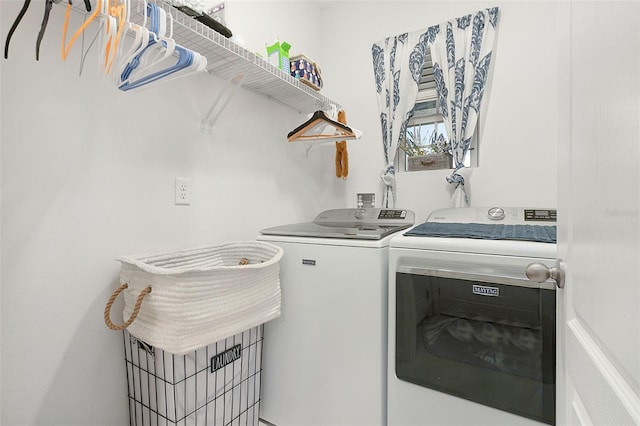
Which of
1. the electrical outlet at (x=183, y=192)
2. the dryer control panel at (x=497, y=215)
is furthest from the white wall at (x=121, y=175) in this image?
the dryer control panel at (x=497, y=215)

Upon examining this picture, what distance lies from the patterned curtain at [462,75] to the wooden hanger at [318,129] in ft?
2.34

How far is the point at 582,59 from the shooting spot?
1.93 feet

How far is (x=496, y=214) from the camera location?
64.2 inches

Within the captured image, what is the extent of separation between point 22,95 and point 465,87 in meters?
2.17

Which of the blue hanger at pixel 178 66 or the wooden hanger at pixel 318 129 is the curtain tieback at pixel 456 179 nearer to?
the wooden hanger at pixel 318 129

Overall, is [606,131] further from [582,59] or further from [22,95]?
[22,95]

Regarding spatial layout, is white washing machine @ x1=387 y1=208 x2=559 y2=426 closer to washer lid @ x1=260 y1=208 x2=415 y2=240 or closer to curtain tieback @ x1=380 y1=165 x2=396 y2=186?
washer lid @ x1=260 y1=208 x2=415 y2=240

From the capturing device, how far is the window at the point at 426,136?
7.35 feet

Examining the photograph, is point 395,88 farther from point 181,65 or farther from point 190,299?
point 190,299

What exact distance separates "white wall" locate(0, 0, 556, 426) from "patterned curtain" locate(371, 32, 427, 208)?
0.12 meters

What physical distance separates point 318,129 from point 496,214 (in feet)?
3.62

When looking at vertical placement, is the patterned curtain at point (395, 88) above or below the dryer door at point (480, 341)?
above

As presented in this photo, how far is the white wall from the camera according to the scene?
981 mm

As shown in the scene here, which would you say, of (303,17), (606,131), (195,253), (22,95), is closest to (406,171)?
(303,17)
